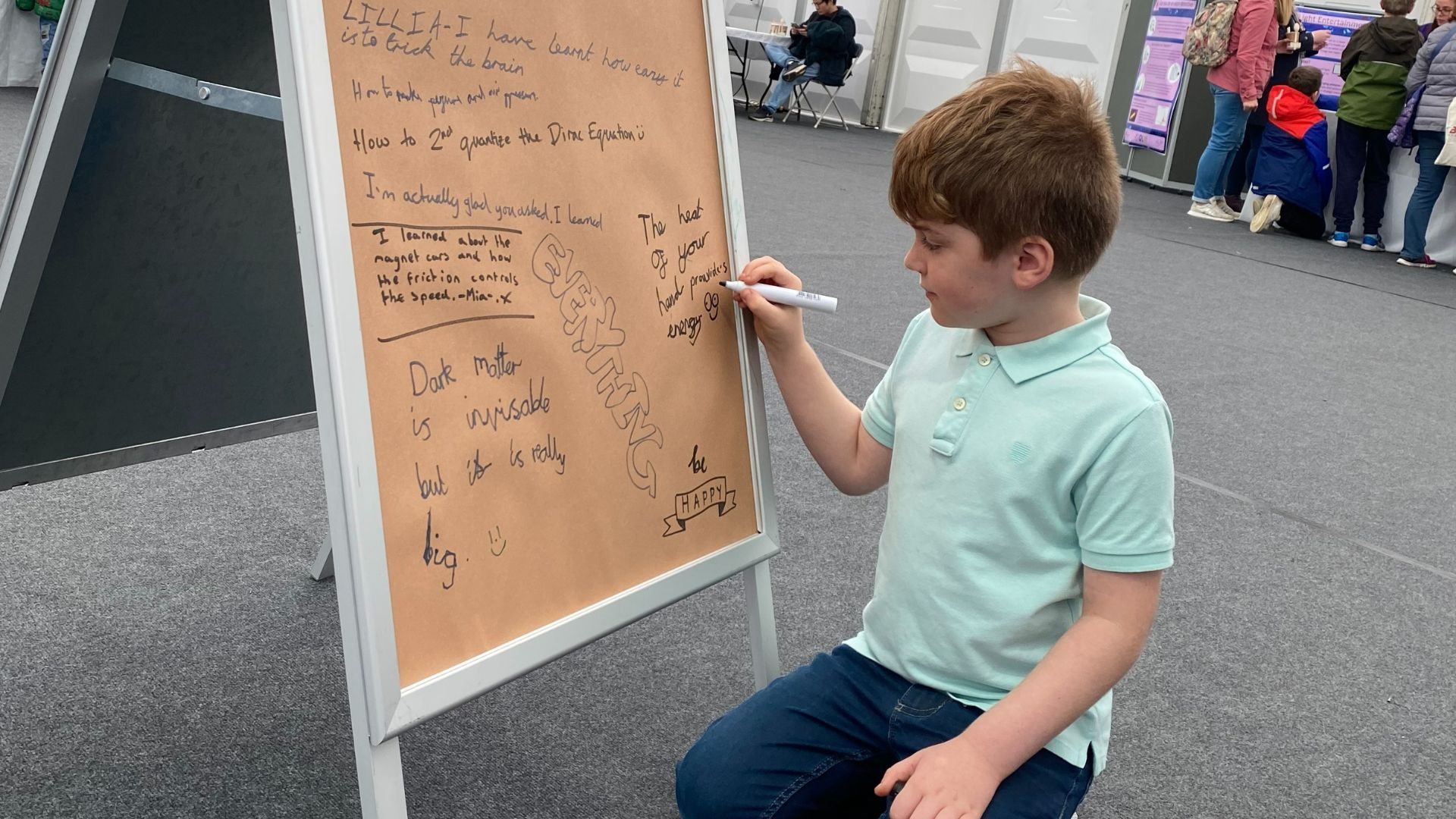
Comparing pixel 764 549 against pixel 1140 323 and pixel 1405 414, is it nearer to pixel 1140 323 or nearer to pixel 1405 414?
pixel 1405 414

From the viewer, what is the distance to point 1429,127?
19.9 feet

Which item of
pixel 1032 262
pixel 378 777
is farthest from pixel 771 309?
pixel 378 777

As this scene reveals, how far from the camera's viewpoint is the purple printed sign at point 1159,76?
7.84 metres

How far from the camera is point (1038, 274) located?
1117 mm

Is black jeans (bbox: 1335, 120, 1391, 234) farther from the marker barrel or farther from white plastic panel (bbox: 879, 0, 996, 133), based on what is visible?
the marker barrel

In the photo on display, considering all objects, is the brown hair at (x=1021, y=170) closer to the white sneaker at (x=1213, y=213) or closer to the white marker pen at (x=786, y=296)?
the white marker pen at (x=786, y=296)

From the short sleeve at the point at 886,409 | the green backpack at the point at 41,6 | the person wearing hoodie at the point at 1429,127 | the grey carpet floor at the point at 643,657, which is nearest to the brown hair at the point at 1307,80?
the person wearing hoodie at the point at 1429,127

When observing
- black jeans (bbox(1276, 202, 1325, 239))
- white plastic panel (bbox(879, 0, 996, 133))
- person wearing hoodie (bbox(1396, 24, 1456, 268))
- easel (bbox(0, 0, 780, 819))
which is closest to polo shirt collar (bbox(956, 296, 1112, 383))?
easel (bbox(0, 0, 780, 819))

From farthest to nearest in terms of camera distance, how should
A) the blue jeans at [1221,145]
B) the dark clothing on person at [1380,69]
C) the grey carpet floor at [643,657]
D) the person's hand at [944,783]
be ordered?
the blue jeans at [1221,145] → the dark clothing on person at [1380,69] → the grey carpet floor at [643,657] → the person's hand at [944,783]

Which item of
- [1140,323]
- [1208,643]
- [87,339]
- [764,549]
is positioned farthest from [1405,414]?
[87,339]

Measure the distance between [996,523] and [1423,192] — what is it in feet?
20.3

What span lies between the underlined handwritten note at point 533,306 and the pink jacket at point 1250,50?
21.0ft

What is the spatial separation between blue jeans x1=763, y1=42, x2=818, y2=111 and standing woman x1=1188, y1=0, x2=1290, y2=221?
3674mm

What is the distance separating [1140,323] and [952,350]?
3500 mm
